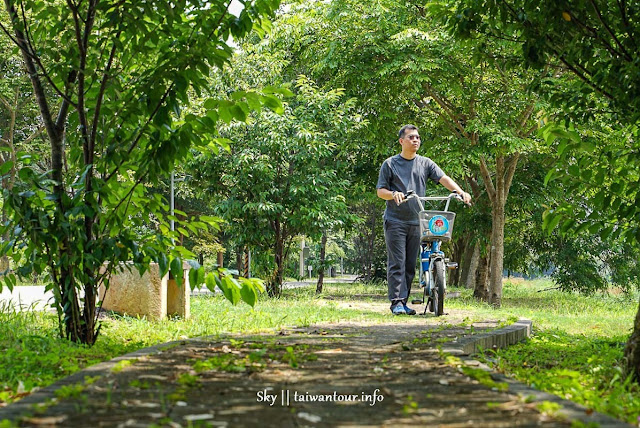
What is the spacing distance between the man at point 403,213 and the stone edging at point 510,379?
5.40 ft

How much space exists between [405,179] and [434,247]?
905 mm

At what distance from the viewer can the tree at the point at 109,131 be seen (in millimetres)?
5309

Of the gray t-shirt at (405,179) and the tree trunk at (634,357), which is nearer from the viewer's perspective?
the tree trunk at (634,357)

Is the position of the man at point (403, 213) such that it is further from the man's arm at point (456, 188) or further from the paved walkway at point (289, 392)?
the paved walkway at point (289, 392)

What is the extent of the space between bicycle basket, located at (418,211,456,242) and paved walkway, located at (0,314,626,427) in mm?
3584

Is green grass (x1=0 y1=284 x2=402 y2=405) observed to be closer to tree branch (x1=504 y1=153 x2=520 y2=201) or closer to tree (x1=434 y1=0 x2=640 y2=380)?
tree (x1=434 y1=0 x2=640 y2=380)

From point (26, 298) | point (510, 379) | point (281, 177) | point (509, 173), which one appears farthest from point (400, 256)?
point (26, 298)

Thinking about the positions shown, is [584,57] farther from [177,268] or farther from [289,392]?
[289,392]

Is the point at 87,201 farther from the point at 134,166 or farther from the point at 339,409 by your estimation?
the point at 339,409

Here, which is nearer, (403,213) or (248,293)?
(248,293)

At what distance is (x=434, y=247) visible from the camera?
902cm

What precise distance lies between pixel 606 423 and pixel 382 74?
11952 mm

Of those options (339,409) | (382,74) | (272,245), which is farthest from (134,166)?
(272,245)

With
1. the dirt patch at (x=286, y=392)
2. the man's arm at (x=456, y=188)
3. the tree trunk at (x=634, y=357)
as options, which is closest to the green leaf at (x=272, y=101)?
the dirt patch at (x=286, y=392)
